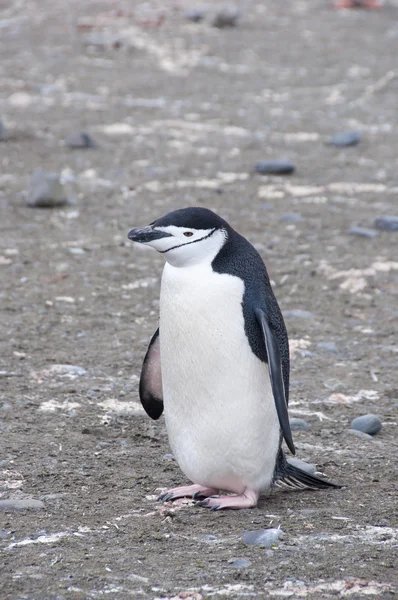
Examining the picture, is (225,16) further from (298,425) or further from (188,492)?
(188,492)

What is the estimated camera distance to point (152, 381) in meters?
3.46

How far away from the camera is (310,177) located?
7648 mm

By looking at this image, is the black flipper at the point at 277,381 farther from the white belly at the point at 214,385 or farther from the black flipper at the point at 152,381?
the black flipper at the point at 152,381

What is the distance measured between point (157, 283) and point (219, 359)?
250 centimetres

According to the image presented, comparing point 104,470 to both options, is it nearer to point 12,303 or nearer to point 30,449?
point 30,449

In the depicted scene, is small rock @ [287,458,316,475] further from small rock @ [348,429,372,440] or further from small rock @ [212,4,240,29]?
small rock @ [212,4,240,29]

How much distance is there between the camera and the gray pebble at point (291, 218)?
6.65 meters

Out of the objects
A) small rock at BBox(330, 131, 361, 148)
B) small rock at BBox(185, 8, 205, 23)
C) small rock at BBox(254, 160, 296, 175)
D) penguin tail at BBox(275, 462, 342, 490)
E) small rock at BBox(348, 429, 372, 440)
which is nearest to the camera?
penguin tail at BBox(275, 462, 342, 490)

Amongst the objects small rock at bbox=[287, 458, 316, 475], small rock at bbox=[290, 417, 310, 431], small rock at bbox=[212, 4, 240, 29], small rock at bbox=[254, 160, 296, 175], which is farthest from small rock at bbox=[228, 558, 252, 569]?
small rock at bbox=[212, 4, 240, 29]

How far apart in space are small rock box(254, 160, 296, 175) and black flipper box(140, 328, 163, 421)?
173 inches

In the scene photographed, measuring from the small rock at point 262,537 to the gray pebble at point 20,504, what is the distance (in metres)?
0.64

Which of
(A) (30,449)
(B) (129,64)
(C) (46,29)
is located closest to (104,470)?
(A) (30,449)

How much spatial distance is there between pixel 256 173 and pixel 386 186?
3.19 ft

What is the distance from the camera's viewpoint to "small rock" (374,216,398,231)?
21.2 ft
